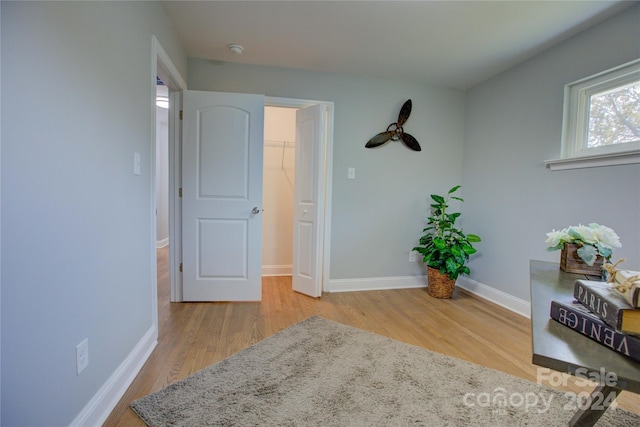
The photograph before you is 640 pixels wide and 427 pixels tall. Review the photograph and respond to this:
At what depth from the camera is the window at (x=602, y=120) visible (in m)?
1.87

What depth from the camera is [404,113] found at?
3.13 m

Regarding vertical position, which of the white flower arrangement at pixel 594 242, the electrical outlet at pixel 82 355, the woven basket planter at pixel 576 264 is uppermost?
the white flower arrangement at pixel 594 242

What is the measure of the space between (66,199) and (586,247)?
80.1 inches

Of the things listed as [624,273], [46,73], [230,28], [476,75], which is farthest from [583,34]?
[46,73]

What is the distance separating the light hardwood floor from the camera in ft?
5.34

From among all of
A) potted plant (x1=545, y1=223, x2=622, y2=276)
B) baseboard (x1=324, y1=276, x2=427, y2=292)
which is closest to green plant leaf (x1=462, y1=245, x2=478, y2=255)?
baseboard (x1=324, y1=276, x2=427, y2=292)

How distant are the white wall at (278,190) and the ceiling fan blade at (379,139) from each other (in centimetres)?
105

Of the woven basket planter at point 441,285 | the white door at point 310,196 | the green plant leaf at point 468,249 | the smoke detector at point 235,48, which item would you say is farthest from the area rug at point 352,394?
the smoke detector at point 235,48

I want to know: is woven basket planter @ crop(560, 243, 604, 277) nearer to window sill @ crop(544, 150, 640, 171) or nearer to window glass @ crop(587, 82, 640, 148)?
window sill @ crop(544, 150, 640, 171)

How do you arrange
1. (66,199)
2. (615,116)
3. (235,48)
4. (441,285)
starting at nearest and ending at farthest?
(66,199), (615,116), (235,48), (441,285)

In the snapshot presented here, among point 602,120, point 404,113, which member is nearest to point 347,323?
point 404,113

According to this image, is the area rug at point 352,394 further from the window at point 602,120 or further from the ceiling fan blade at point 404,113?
the ceiling fan blade at point 404,113

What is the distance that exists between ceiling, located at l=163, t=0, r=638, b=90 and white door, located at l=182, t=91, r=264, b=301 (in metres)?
0.46

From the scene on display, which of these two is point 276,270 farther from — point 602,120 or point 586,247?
point 602,120
